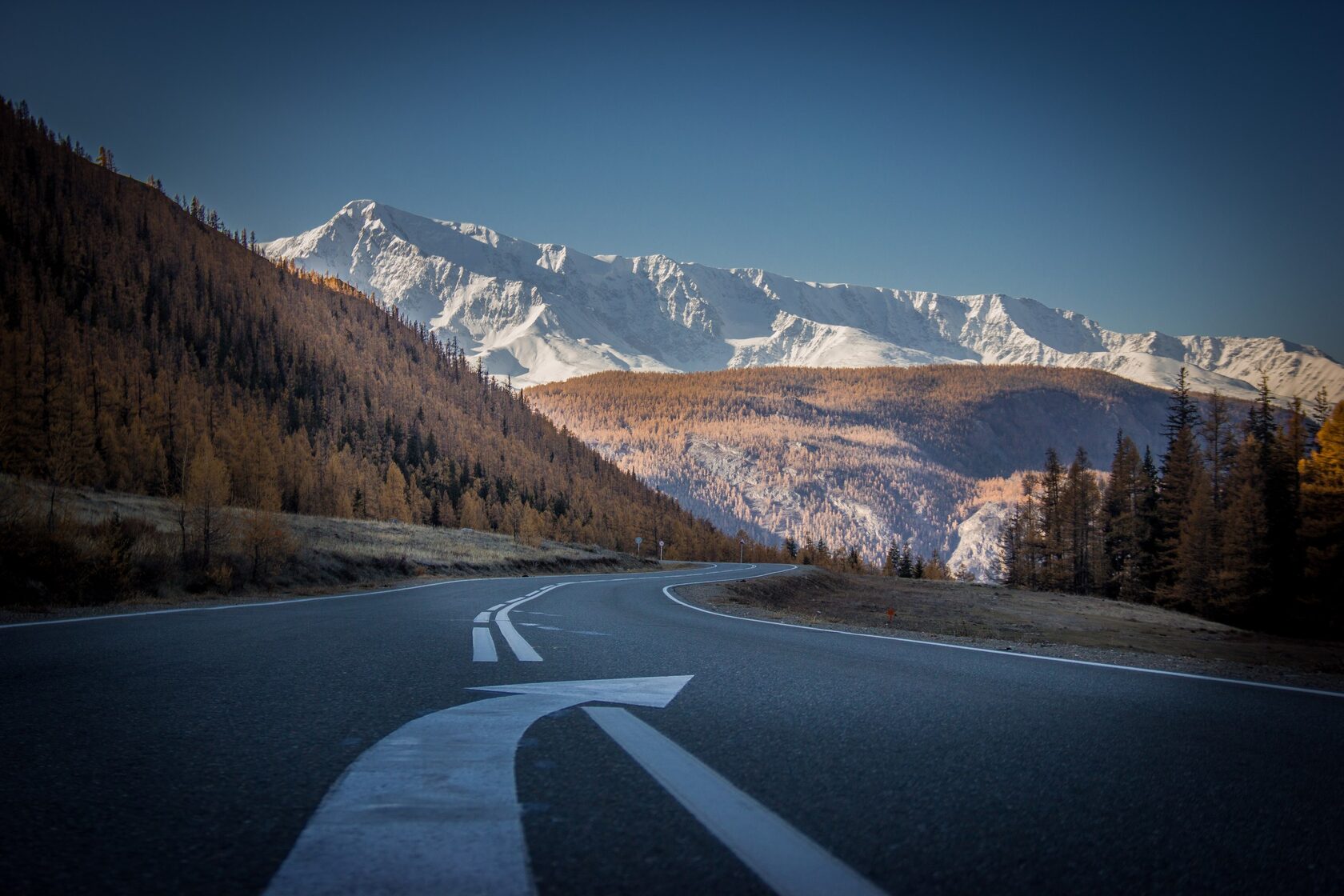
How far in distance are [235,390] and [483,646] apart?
126473mm

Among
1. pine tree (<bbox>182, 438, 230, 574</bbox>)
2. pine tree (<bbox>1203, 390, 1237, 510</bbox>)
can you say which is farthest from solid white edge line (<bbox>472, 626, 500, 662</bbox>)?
pine tree (<bbox>1203, 390, 1237, 510</bbox>)

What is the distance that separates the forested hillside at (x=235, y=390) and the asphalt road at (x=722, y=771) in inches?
696

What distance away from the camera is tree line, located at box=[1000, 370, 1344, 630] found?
31.3 meters

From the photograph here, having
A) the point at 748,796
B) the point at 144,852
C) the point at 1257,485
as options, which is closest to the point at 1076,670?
the point at 748,796

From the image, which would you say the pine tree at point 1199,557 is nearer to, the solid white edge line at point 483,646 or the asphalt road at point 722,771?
the asphalt road at point 722,771

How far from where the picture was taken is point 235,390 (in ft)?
368

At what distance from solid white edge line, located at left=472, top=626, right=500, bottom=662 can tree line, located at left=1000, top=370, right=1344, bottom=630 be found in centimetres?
3684

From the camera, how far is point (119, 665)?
463 cm

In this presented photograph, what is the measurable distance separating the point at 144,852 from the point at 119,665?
12.3 ft

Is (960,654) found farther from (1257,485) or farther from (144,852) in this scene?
(1257,485)

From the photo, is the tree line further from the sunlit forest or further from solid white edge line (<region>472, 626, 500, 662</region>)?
the sunlit forest

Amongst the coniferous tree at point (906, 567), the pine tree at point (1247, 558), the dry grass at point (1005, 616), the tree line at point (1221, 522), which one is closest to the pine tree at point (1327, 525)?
the tree line at point (1221, 522)

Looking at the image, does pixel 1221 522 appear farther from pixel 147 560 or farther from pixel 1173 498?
pixel 147 560

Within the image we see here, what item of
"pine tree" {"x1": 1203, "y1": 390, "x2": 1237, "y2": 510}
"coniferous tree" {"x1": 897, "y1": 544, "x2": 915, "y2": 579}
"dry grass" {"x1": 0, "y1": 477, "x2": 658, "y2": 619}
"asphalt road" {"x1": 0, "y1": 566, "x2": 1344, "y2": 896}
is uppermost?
"pine tree" {"x1": 1203, "y1": 390, "x2": 1237, "y2": 510}
